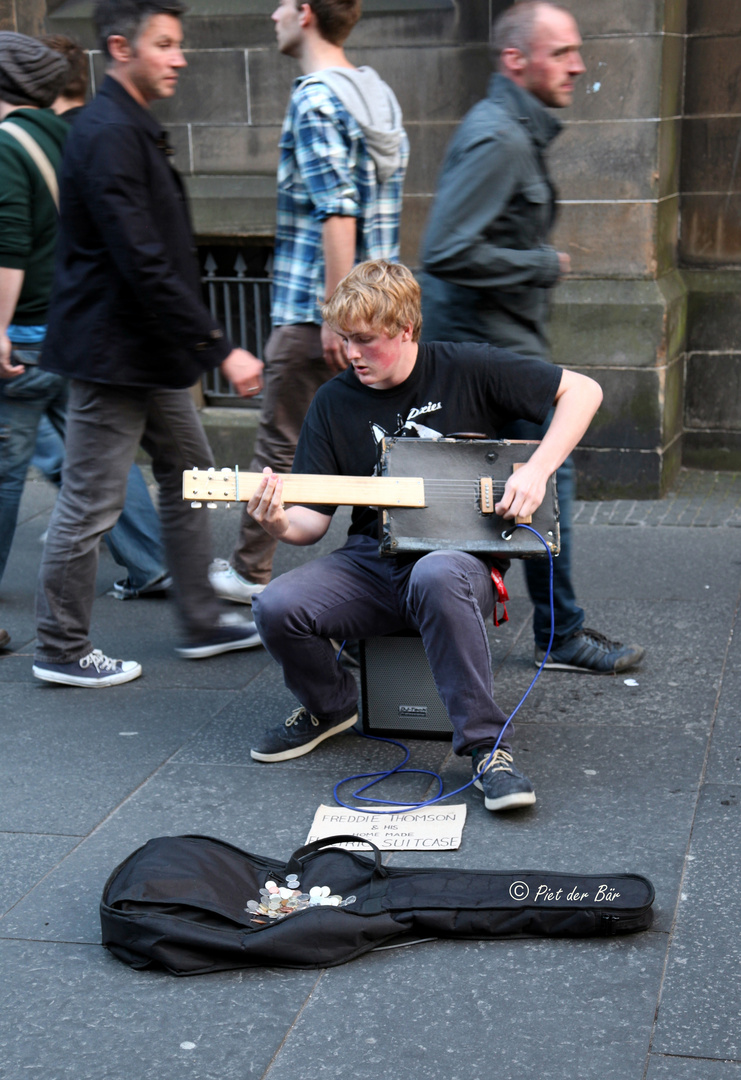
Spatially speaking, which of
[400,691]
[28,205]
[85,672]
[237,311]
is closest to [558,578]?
[400,691]

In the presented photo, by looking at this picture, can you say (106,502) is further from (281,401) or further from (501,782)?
(501,782)

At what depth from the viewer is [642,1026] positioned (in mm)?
2514

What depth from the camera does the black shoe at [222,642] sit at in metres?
4.60

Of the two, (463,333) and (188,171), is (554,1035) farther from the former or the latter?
(188,171)

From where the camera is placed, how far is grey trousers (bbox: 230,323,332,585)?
475 centimetres

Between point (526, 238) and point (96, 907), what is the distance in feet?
7.54

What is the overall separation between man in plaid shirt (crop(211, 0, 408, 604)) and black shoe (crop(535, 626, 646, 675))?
120cm

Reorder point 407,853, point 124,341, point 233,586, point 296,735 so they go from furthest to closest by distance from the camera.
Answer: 1. point 233,586
2. point 124,341
3. point 296,735
4. point 407,853

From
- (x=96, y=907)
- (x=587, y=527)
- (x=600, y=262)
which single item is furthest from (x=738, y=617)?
(x=96, y=907)

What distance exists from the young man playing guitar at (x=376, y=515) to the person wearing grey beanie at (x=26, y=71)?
69.5 inches

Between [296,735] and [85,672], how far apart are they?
3.07 feet

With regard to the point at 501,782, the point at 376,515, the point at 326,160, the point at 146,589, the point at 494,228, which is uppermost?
the point at 326,160

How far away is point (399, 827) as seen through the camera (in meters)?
3.32

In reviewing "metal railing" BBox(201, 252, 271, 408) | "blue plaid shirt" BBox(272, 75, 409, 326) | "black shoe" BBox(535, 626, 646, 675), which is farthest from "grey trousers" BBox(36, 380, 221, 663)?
"metal railing" BBox(201, 252, 271, 408)
